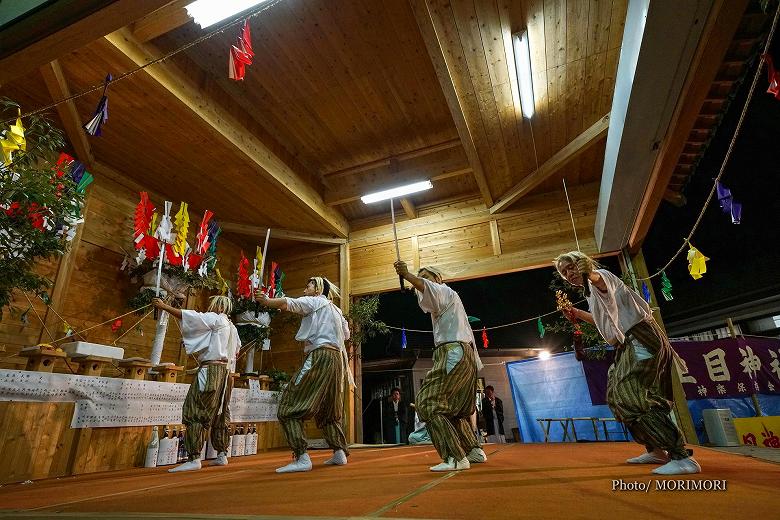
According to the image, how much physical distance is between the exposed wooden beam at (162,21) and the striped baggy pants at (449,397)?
4101mm

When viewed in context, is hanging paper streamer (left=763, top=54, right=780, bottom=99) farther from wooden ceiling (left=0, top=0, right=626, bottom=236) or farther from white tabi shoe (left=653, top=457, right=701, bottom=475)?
white tabi shoe (left=653, top=457, right=701, bottom=475)

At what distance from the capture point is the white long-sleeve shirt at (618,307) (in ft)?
7.68

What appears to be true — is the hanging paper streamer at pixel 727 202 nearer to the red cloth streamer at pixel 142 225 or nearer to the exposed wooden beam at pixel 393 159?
the exposed wooden beam at pixel 393 159

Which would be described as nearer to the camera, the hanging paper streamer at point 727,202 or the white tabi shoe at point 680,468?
the white tabi shoe at point 680,468

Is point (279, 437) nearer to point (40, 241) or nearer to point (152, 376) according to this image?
point (152, 376)

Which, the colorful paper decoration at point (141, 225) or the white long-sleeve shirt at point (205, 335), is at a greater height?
the colorful paper decoration at point (141, 225)

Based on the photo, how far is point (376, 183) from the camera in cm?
739

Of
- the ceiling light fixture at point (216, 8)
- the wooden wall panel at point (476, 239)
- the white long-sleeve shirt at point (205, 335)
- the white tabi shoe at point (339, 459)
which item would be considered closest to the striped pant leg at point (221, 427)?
the white long-sleeve shirt at point (205, 335)

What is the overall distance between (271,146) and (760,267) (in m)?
11.2

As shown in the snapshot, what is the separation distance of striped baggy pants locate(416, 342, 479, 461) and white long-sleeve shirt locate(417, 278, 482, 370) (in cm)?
6

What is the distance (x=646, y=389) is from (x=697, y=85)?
2836 millimetres

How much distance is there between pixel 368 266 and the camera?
8.23 metres

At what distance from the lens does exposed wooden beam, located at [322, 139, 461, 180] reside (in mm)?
6691

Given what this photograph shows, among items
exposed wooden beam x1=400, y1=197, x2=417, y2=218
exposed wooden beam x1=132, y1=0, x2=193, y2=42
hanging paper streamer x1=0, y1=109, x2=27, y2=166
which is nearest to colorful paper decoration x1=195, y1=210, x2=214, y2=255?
exposed wooden beam x1=132, y1=0, x2=193, y2=42
